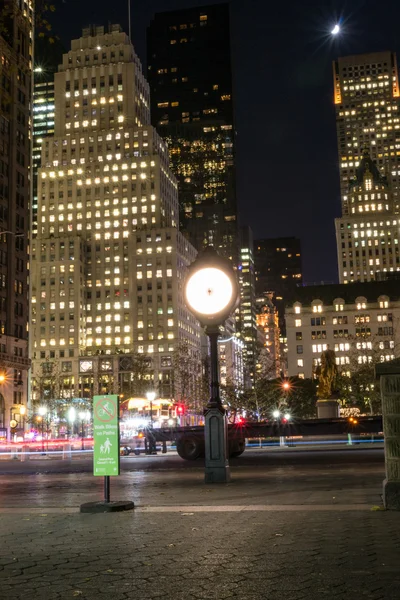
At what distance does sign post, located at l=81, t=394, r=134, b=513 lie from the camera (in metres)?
10.6

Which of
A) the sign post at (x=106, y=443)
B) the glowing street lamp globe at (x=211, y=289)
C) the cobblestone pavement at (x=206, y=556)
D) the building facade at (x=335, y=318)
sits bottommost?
the cobblestone pavement at (x=206, y=556)

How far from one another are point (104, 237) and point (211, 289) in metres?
161

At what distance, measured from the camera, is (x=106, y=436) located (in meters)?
10.7

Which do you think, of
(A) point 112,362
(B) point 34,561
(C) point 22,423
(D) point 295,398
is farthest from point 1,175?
(B) point 34,561

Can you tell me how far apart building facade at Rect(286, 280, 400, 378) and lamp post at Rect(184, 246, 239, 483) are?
14033cm

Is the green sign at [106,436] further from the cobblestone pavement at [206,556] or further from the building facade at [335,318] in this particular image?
the building facade at [335,318]

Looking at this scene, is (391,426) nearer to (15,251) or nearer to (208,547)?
(208,547)

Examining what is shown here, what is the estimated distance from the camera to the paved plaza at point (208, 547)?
17.7 feet

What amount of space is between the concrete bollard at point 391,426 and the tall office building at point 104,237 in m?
150

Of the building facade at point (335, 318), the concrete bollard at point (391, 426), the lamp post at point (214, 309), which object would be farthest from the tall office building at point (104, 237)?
the concrete bollard at point (391, 426)

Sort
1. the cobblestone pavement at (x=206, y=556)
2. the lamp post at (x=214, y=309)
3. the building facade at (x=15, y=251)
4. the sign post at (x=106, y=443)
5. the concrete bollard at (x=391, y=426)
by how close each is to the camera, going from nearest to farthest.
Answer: the cobblestone pavement at (x=206, y=556)
the concrete bollard at (x=391, y=426)
the sign post at (x=106, y=443)
the lamp post at (x=214, y=309)
the building facade at (x=15, y=251)

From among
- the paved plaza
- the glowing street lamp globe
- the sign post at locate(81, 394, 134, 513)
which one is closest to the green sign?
the sign post at locate(81, 394, 134, 513)

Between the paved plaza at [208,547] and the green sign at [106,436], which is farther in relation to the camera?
the green sign at [106,436]

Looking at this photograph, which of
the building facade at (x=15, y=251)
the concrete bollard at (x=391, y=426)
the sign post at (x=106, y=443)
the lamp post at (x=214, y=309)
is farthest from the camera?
the building facade at (x=15, y=251)
